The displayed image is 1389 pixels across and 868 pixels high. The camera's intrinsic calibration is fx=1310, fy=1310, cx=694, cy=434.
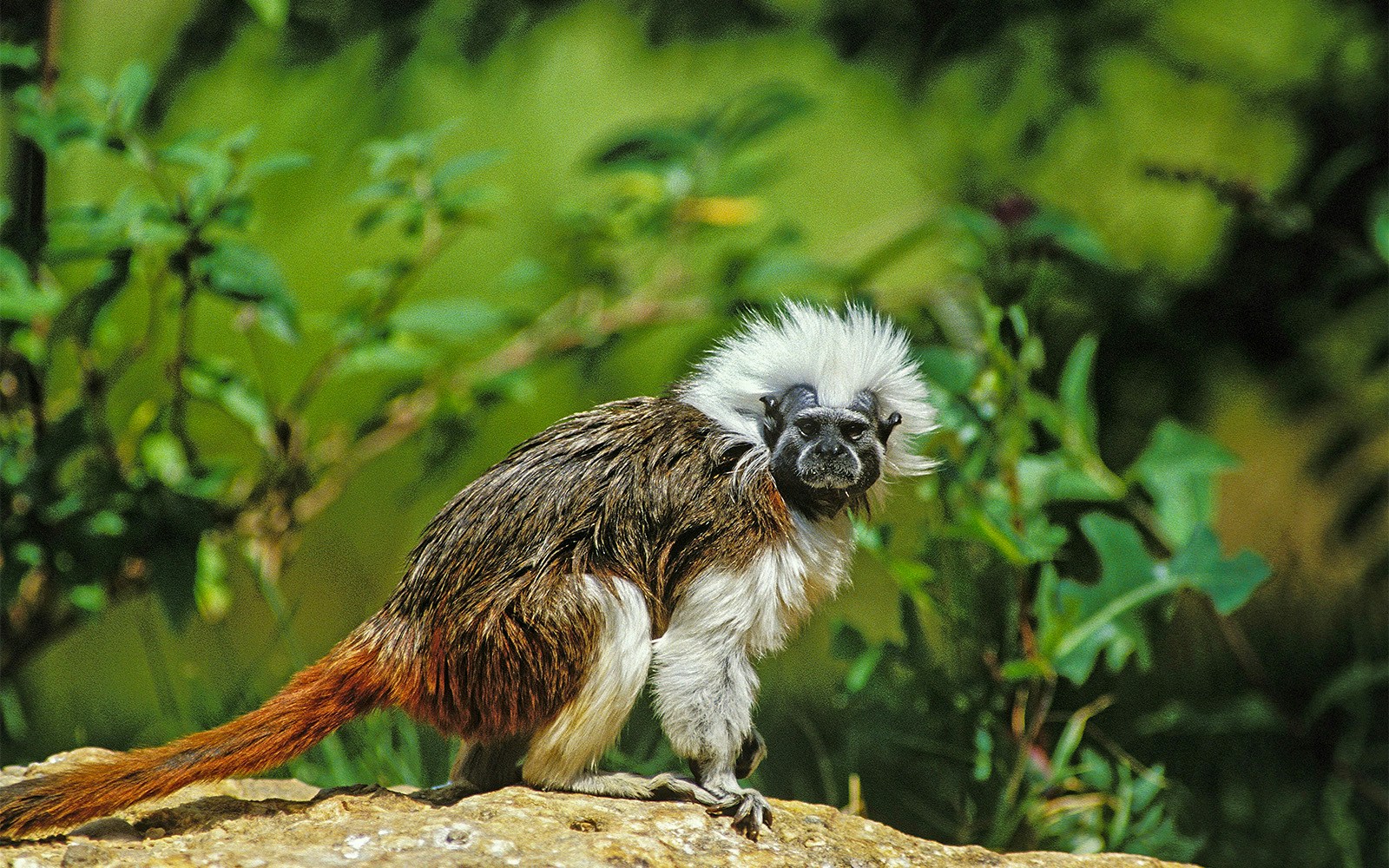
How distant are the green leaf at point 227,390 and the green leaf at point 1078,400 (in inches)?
90.9

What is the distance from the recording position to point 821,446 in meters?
2.49

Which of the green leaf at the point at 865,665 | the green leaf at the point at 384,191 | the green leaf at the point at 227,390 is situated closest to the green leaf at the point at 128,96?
the green leaf at the point at 384,191

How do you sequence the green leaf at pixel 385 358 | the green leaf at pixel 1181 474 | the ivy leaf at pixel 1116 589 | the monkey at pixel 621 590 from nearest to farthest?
the monkey at pixel 621 590
the ivy leaf at pixel 1116 589
the green leaf at pixel 1181 474
the green leaf at pixel 385 358

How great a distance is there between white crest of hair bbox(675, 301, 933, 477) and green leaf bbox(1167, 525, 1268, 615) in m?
0.83

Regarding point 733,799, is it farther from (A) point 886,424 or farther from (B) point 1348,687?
(B) point 1348,687

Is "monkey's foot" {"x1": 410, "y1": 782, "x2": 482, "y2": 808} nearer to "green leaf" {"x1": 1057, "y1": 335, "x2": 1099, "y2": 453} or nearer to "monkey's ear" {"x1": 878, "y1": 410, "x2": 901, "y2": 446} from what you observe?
"monkey's ear" {"x1": 878, "y1": 410, "x2": 901, "y2": 446}

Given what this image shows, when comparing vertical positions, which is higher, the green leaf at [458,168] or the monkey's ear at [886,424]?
the green leaf at [458,168]

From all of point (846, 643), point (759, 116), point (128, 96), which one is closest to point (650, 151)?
point (759, 116)

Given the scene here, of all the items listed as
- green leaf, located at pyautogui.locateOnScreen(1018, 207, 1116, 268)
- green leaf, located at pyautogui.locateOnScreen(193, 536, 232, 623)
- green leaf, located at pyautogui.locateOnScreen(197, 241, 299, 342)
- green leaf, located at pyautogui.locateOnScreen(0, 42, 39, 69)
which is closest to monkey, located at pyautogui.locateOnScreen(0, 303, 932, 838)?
green leaf, located at pyautogui.locateOnScreen(197, 241, 299, 342)

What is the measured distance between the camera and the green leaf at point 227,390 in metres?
3.78

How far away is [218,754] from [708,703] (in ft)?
2.92

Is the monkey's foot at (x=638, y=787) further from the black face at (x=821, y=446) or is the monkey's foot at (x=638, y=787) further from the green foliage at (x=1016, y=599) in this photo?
the green foliage at (x=1016, y=599)

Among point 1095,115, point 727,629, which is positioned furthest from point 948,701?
point 1095,115

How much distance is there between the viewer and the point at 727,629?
250 centimetres
